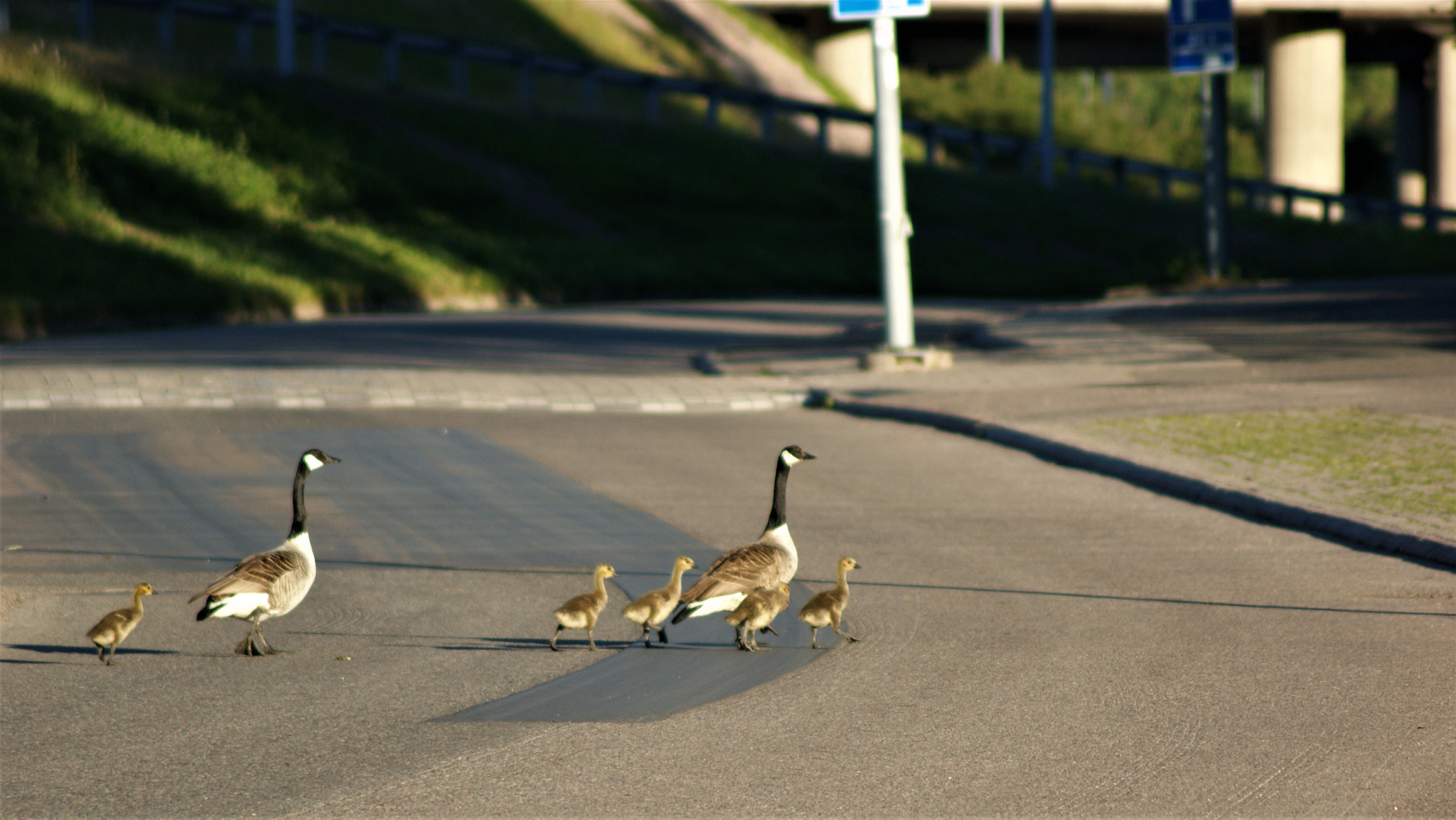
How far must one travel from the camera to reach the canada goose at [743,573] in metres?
7.16

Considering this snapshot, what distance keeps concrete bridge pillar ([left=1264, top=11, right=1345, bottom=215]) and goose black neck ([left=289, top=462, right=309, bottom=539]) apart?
61.7m

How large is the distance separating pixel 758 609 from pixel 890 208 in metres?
11.6

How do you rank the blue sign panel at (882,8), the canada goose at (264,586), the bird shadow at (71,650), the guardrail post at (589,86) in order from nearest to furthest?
1. the canada goose at (264,586)
2. the bird shadow at (71,650)
3. the blue sign panel at (882,8)
4. the guardrail post at (589,86)

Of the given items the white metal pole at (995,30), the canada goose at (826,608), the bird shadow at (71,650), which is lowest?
the bird shadow at (71,650)

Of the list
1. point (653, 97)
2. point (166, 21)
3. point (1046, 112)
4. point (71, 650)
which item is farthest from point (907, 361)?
point (1046, 112)

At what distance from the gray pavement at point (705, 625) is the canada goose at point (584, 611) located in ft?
0.48

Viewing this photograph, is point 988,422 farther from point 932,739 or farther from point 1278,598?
point 932,739

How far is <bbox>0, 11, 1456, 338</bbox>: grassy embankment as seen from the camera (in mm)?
26391

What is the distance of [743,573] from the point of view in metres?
7.32

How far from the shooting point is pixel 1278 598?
8.38 m

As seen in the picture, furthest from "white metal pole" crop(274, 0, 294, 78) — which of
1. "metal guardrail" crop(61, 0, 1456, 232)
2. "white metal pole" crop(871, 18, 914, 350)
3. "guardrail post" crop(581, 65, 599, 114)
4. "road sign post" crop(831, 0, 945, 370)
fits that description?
"white metal pole" crop(871, 18, 914, 350)

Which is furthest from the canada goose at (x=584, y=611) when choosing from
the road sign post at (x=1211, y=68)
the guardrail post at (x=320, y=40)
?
the guardrail post at (x=320, y=40)

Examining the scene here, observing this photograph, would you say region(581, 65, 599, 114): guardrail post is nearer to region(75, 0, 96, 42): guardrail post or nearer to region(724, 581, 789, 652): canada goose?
region(75, 0, 96, 42): guardrail post

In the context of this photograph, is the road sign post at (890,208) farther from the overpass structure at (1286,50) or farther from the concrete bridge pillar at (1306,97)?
the concrete bridge pillar at (1306,97)
